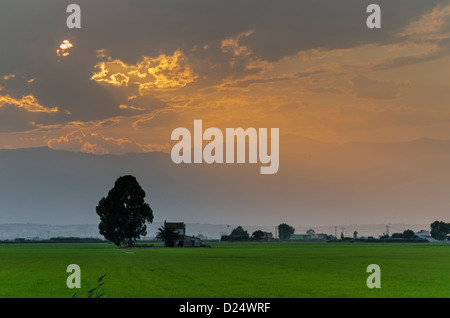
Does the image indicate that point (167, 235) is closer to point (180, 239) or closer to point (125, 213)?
point (180, 239)

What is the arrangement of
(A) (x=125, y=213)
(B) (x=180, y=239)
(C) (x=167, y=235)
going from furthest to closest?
(B) (x=180, y=239)
(C) (x=167, y=235)
(A) (x=125, y=213)

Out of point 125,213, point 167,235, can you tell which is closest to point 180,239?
point 167,235

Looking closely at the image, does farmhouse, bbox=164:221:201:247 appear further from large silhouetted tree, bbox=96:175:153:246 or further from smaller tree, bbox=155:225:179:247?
large silhouetted tree, bbox=96:175:153:246

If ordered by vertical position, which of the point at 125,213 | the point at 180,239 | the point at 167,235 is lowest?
the point at 180,239

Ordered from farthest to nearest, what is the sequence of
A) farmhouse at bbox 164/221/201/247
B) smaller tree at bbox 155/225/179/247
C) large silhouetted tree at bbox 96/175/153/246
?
smaller tree at bbox 155/225/179/247 → farmhouse at bbox 164/221/201/247 → large silhouetted tree at bbox 96/175/153/246

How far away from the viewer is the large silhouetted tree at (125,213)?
167500 mm

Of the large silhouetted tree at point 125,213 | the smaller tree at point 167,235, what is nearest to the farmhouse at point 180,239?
the smaller tree at point 167,235

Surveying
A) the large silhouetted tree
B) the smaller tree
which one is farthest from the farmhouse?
the large silhouetted tree

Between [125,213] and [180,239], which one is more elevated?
[125,213]

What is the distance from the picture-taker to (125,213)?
16800 cm

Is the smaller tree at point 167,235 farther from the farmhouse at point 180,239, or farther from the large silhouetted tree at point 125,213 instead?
the large silhouetted tree at point 125,213

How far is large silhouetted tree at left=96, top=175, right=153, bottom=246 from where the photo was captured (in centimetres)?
16750

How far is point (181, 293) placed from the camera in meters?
39.5
